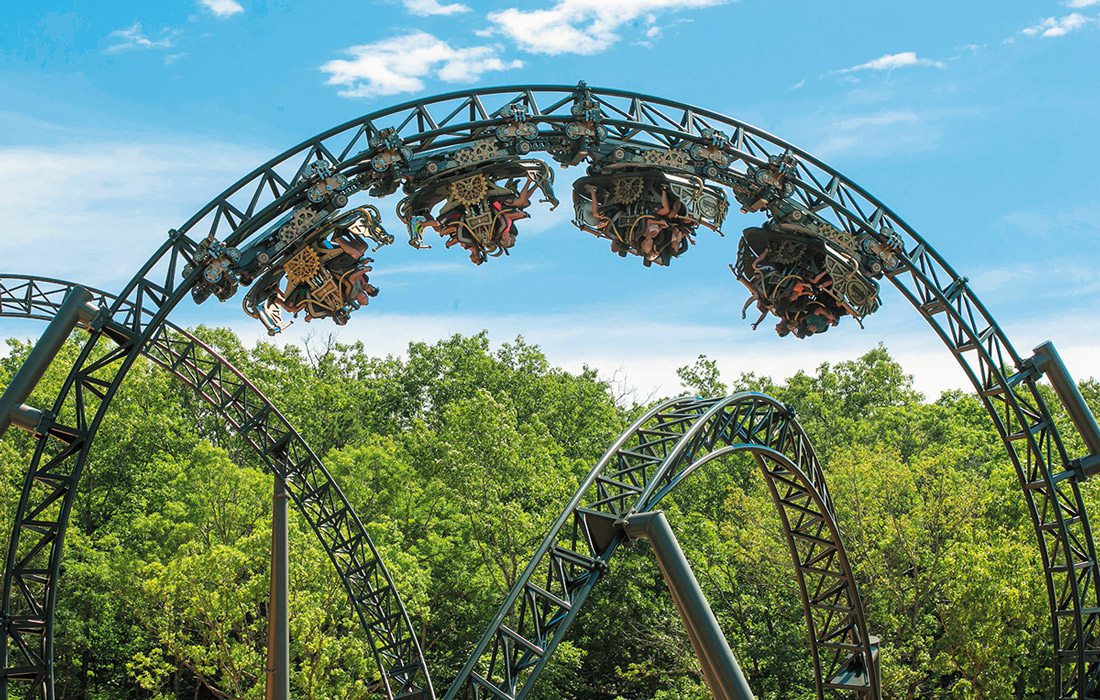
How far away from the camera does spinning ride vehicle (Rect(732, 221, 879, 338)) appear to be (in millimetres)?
12820

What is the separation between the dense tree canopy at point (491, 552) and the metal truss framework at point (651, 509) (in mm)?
5871

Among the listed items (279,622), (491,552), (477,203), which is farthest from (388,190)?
(491,552)

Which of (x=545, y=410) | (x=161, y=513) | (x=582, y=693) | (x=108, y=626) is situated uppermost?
(x=545, y=410)

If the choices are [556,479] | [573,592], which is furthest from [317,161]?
[556,479]

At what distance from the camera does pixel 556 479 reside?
97.7 feet

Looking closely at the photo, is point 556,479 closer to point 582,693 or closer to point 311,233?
point 582,693

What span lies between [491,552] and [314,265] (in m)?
18.3

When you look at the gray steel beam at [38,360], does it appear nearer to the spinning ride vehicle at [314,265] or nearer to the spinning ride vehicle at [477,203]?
the spinning ride vehicle at [314,265]

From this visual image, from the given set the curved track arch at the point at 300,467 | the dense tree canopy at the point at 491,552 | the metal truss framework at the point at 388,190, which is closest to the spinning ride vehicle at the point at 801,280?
the metal truss framework at the point at 388,190

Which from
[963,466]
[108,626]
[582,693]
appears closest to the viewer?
[108,626]

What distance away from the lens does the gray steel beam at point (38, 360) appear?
1098cm

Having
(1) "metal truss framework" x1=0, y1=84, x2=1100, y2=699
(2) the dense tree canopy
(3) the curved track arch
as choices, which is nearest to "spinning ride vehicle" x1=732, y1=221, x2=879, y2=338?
(1) "metal truss framework" x1=0, y1=84, x2=1100, y2=699

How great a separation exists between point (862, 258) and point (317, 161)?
6045 millimetres

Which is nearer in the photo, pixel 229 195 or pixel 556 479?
pixel 229 195
